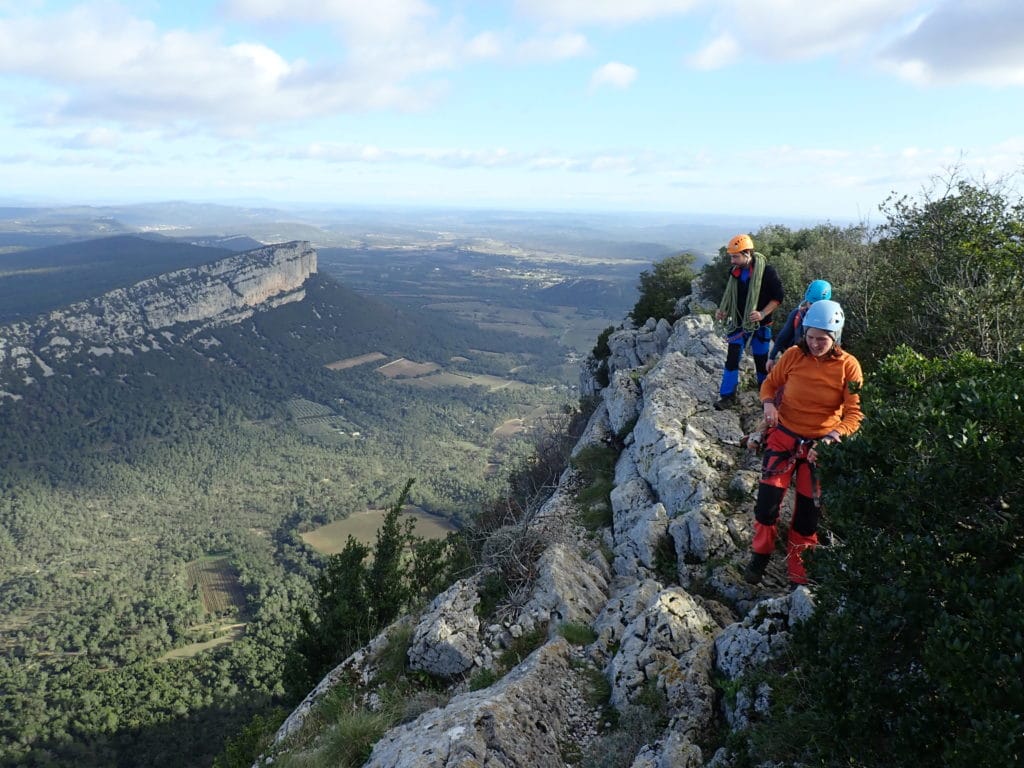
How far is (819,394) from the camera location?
257 inches

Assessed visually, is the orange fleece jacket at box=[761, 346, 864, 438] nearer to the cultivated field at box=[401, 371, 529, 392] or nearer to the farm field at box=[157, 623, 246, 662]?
the farm field at box=[157, 623, 246, 662]

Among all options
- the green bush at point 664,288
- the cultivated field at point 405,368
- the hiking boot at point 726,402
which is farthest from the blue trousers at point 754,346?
the cultivated field at point 405,368

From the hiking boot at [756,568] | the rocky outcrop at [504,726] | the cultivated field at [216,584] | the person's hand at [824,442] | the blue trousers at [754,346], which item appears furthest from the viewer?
the cultivated field at [216,584]

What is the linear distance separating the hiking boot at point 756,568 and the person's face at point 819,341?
2.91m

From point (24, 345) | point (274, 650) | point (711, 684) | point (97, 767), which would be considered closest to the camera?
point (711, 684)

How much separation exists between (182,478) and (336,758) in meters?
123

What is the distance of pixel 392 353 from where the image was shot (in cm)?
17838

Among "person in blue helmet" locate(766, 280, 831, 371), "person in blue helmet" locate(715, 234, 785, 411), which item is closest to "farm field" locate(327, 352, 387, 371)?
"person in blue helmet" locate(715, 234, 785, 411)

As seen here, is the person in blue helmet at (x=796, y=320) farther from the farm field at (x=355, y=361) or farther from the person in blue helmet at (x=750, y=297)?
the farm field at (x=355, y=361)

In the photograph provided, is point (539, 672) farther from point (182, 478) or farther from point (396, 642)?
point (182, 478)

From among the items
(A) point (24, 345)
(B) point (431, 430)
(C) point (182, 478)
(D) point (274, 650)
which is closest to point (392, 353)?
(B) point (431, 430)

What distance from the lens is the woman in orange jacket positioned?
6.35m

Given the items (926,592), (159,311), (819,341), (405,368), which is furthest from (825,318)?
(159,311)

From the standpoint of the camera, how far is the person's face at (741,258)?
9.93 m
